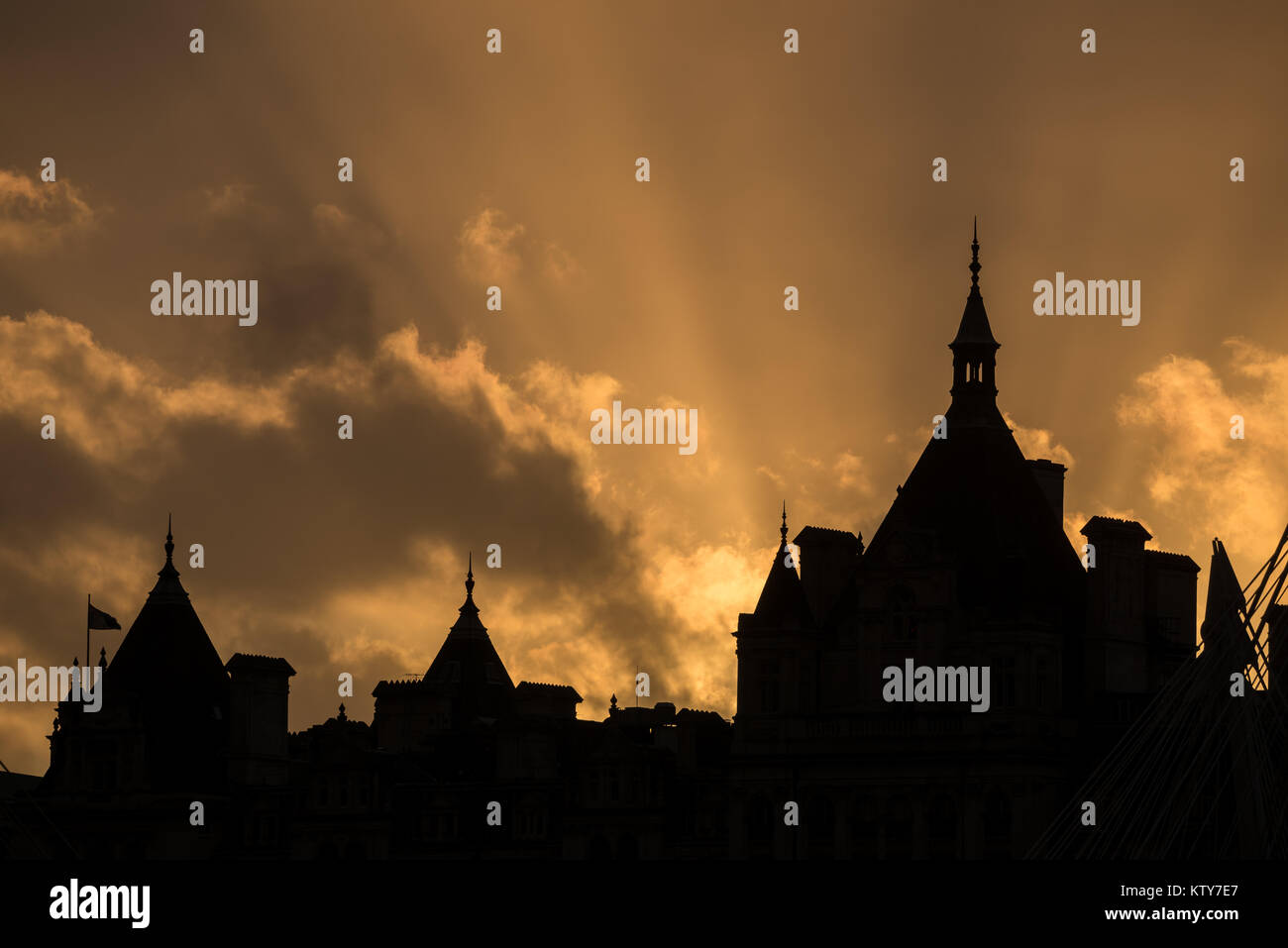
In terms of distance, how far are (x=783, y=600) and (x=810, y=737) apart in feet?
16.8

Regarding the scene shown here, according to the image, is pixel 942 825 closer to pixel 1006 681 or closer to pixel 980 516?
pixel 1006 681

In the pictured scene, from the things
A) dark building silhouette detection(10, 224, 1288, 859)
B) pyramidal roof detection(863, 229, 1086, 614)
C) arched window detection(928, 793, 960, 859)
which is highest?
pyramidal roof detection(863, 229, 1086, 614)

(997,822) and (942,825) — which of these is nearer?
(997,822)

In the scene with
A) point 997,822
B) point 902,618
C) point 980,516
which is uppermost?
point 980,516

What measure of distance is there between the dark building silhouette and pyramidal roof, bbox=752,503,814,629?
97 mm

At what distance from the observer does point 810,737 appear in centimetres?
10275

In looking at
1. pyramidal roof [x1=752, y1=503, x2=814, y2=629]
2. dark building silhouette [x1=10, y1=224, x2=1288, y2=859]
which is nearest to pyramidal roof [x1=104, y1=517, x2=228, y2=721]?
dark building silhouette [x1=10, y1=224, x2=1288, y2=859]

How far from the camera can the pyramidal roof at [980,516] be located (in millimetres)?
101062

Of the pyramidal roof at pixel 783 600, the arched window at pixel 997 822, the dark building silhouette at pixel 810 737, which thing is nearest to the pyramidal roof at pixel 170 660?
the dark building silhouette at pixel 810 737

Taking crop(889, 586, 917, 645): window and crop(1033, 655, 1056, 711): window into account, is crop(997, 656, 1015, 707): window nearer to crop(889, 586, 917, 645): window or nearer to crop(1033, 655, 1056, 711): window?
crop(1033, 655, 1056, 711): window

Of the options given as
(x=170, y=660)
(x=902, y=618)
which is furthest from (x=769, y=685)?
(x=170, y=660)

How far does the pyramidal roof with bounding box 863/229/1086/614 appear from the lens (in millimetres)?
101062
